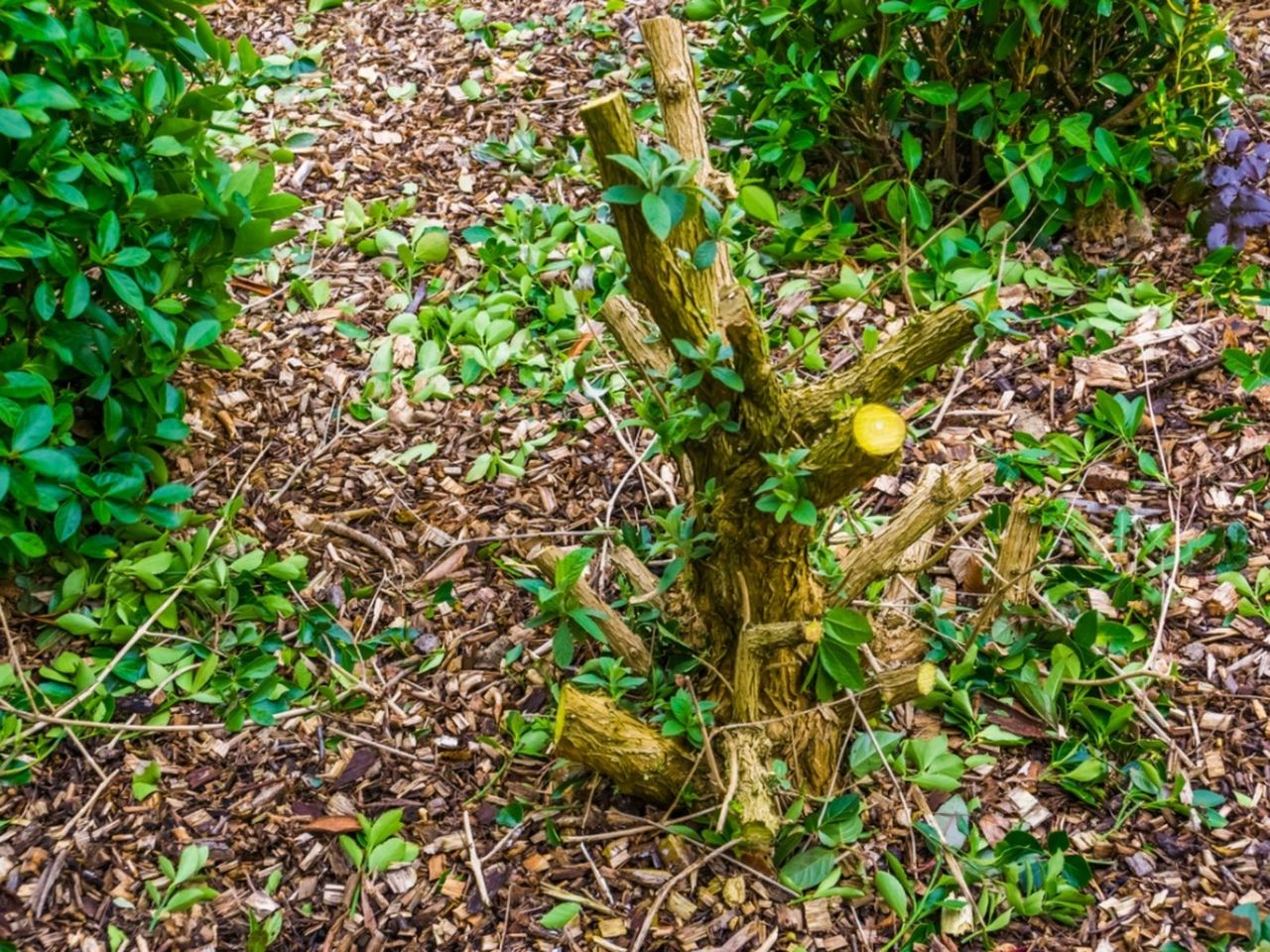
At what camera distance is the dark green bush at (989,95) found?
336 cm

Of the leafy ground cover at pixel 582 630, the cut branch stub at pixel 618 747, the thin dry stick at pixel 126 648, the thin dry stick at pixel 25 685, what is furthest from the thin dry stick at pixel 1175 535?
the thin dry stick at pixel 25 685

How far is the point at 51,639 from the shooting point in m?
2.77

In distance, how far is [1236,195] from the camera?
3.49m

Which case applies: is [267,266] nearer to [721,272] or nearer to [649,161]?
[721,272]

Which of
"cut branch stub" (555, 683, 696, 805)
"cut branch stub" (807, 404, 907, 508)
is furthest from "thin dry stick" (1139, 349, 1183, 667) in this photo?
"cut branch stub" (555, 683, 696, 805)

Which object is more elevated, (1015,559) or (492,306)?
(492,306)

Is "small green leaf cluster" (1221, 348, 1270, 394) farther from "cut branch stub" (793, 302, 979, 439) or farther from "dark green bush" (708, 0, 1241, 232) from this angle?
"cut branch stub" (793, 302, 979, 439)

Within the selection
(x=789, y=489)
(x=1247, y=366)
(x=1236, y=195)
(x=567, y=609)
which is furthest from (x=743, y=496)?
(x=1236, y=195)

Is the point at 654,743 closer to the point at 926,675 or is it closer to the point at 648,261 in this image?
the point at 926,675

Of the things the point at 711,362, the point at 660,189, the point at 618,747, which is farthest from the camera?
the point at 618,747

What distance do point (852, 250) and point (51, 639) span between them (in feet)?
8.25

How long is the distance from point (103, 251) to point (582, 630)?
131 centimetres

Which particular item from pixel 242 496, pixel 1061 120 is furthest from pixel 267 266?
pixel 1061 120

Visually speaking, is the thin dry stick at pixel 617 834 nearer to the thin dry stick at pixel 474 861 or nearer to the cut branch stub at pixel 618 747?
the cut branch stub at pixel 618 747
